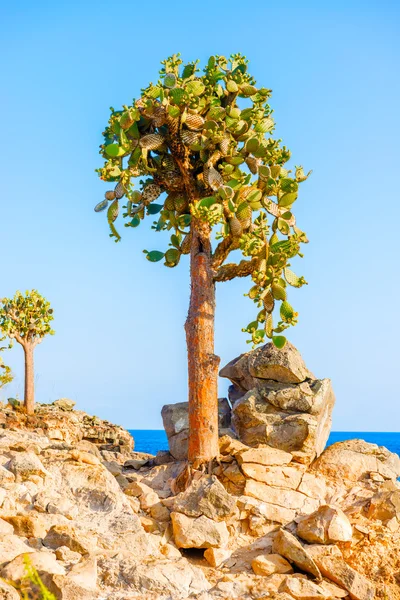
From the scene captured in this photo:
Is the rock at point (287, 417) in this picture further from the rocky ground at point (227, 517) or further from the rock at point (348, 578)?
the rock at point (348, 578)

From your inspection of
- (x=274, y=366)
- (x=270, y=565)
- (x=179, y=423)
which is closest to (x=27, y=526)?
(x=270, y=565)

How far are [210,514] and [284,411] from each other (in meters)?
3.38

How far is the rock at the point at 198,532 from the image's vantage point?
8.64 m

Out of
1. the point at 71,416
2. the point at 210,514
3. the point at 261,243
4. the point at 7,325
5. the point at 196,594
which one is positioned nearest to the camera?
the point at 196,594

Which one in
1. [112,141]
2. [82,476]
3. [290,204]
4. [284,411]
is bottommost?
[82,476]

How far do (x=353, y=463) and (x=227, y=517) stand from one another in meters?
2.94

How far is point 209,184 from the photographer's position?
1086cm

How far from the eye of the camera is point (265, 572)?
26.9ft

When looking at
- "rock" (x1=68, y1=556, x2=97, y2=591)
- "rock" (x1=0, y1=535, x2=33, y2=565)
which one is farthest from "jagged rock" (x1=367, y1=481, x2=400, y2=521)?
"rock" (x1=0, y1=535, x2=33, y2=565)

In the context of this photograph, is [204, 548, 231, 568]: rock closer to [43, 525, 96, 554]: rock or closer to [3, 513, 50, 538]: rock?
[43, 525, 96, 554]: rock

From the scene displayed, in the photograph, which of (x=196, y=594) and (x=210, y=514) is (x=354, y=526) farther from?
(x=196, y=594)

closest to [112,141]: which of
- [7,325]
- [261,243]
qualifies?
[261,243]

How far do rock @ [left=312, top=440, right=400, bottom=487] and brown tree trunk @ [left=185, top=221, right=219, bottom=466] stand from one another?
6.44 ft

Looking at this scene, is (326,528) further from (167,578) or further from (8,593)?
(8,593)
